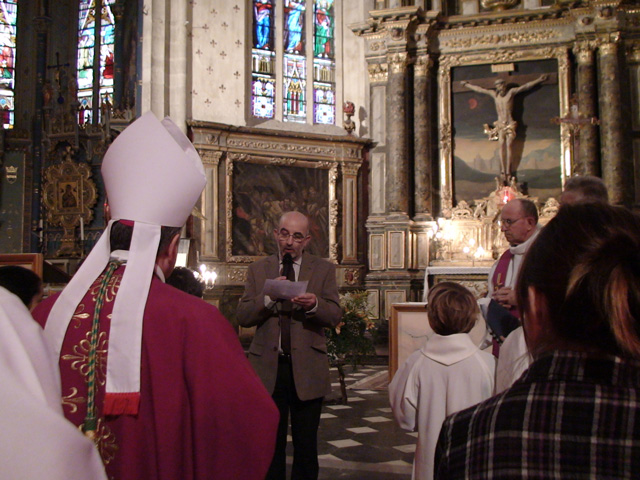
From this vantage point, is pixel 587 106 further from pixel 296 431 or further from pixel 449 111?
pixel 296 431

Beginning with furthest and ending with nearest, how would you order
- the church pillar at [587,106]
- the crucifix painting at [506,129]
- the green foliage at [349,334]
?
the crucifix painting at [506,129]
the church pillar at [587,106]
the green foliage at [349,334]

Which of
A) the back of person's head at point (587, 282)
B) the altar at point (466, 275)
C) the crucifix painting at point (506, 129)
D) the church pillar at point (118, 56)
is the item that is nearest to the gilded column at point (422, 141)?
the crucifix painting at point (506, 129)

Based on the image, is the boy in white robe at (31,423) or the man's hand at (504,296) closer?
the boy in white robe at (31,423)

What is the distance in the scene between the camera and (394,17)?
1359 centimetres

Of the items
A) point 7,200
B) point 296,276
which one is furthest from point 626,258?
point 7,200

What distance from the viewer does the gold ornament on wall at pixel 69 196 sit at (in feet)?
45.0

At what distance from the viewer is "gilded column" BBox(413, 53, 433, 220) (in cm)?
1357

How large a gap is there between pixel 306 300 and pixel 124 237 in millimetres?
1684

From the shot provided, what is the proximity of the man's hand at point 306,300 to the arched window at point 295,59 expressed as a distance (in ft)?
36.1

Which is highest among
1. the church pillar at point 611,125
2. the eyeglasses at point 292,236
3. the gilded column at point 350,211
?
the church pillar at point 611,125

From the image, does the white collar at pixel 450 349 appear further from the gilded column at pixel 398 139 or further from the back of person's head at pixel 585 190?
the gilded column at pixel 398 139

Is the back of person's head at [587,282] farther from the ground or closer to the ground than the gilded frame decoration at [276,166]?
closer to the ground

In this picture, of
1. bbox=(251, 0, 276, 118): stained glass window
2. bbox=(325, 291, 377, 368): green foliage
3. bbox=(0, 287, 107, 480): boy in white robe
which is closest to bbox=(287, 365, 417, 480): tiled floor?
bbox=(325, 291, 377, 368): green foliage

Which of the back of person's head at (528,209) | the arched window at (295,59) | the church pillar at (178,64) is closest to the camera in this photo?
the back of person's head at (528,209)
